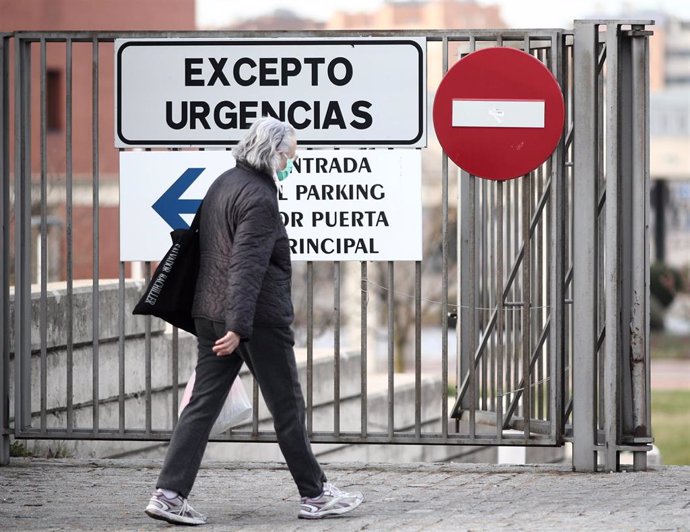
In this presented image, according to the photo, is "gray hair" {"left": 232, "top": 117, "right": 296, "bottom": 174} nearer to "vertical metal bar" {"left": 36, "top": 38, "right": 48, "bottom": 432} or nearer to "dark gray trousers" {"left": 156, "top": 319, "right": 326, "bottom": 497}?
"dark gray trousers" {"left": 156, "top": 319, "right": 326, "bottom": 497}

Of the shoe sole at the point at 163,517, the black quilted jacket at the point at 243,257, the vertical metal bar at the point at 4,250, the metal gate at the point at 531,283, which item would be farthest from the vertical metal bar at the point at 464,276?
the vertical metal bar at the point at 4,250

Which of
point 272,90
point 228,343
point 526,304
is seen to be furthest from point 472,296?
point 228,343

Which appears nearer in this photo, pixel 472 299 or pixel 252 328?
pixel 252 328

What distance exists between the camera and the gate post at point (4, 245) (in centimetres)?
807

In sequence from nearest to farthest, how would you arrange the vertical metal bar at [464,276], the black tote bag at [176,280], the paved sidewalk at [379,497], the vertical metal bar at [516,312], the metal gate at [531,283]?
the black tote bag at [176,280], the paved sidewalk at [379,497], the metal gate at [531,283], the vertical metal bar at [516,312], the vertical metal bar at [464,276]

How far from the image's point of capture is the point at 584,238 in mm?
7832

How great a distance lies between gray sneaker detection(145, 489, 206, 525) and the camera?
21.1 feet

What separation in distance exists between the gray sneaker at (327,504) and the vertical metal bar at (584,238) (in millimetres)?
1720

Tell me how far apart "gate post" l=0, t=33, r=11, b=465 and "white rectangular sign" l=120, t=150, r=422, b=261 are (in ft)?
2.26

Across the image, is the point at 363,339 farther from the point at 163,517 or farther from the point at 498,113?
the point at 163,517

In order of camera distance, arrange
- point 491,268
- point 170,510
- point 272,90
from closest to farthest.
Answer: point 170,510 → point 272,90 → point 491,268

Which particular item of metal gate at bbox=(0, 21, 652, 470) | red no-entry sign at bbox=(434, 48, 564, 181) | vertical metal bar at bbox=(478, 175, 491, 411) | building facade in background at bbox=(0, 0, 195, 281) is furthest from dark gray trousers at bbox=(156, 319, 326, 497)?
building facade in background at bbox=(0, 0, 195, 281)

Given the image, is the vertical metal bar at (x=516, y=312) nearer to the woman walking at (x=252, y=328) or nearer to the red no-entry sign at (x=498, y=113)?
the red no-entry sign at (x=498, y=113)

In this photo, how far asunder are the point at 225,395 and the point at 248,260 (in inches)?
28.2
